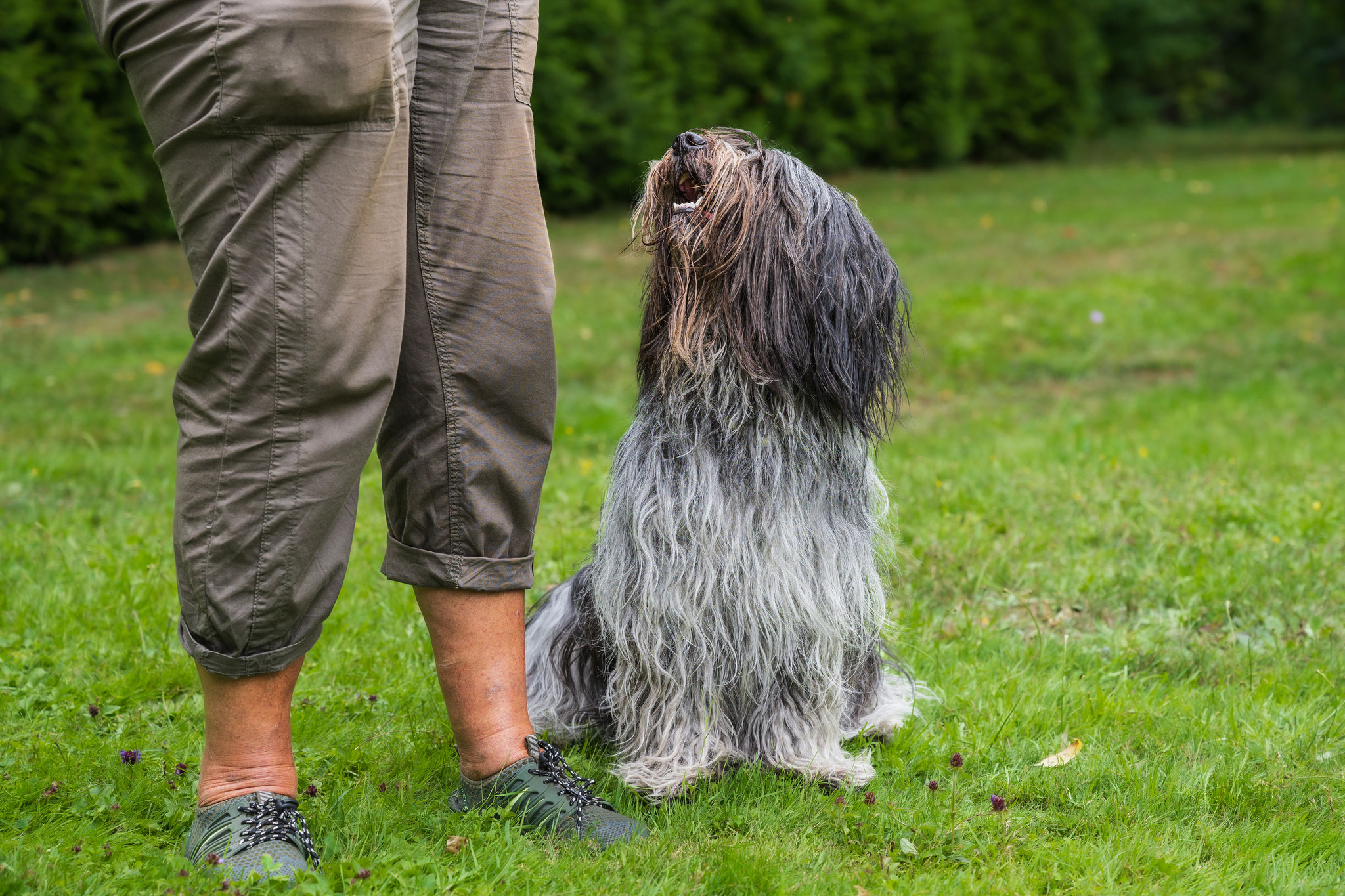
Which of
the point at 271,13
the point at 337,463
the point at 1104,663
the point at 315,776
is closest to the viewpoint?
the point at 271,13

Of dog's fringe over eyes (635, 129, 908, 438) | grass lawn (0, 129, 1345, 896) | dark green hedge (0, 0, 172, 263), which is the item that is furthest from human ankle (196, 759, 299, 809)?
dark green hedge (0, 0, 172, 263)

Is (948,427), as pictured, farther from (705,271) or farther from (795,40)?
(795,40)

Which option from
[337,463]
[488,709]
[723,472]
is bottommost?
[488,709]

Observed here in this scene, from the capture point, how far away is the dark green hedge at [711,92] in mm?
9508

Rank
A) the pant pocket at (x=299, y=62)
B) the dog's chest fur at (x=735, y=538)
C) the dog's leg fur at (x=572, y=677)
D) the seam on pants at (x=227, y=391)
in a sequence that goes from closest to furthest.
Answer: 1. the pant pocket at (x=299, y=62)
2. the seam on pants at (x=227, y=391)
3. the dog's chest fur at (x=735, y=538)
4. the dog's leg fur at (x=572, y=677)

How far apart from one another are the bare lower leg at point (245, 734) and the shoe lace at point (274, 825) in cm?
3

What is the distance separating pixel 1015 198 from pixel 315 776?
13.2 metres

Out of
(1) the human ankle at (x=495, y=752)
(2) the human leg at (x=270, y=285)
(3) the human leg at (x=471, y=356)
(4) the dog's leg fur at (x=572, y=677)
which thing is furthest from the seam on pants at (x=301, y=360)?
(4) the dog's leg fur at (x=572, y=677)

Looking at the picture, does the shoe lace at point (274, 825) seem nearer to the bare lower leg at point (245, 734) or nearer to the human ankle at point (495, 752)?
the bare lower leg at point (245, 734)

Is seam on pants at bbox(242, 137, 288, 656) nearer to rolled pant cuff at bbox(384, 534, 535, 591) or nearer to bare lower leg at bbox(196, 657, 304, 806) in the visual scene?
bare lower leg at bbox(196, 657, 304, 806)

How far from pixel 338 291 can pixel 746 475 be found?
91 centimetres

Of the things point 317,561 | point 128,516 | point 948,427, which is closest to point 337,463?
point 317,561

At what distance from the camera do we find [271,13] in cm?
176

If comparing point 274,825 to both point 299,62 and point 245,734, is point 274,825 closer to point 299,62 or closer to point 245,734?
point 245,734
